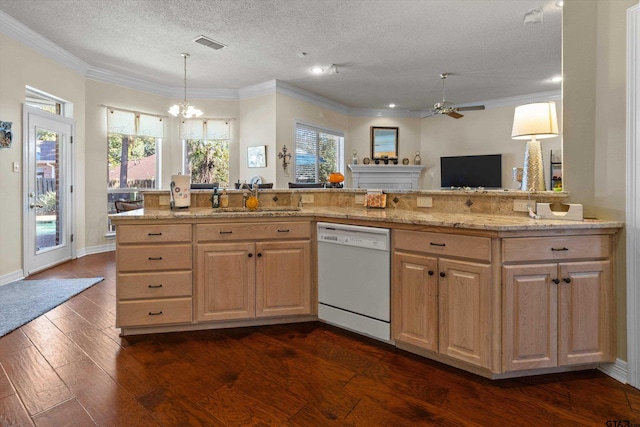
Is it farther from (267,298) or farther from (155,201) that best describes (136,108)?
(267,298)

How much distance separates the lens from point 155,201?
3127 millimetres

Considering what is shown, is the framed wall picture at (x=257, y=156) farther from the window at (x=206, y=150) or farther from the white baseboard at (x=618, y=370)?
the white baseboard at (x=618, y=370)

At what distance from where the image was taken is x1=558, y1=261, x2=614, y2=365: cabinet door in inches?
78.6

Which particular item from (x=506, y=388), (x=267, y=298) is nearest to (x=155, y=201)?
(x=267, y=298)

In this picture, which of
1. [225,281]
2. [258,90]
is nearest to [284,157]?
[258,90]

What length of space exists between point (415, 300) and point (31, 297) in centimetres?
370

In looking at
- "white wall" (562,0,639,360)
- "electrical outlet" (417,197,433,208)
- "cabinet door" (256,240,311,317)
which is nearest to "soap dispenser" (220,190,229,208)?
"cabinet door" (256,240,311,317)

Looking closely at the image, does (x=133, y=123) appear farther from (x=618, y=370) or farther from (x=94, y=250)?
(x=618, y=370)

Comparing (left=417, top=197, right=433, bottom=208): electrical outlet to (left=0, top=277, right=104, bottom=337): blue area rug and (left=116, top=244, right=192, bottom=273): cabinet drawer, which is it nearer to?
(left=116, top=244, right=192, bottom=273): cabinet drawer

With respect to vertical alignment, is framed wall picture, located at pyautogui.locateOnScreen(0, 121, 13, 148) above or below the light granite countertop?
above

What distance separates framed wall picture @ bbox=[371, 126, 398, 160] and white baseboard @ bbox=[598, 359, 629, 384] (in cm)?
669

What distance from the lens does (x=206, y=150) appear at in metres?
6.83

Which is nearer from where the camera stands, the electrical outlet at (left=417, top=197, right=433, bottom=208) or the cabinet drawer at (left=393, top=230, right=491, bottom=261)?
the cabinet drawer at (left=393, top=230, right=491, bottom=261)

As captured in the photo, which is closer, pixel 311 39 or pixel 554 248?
pixel 554 248
